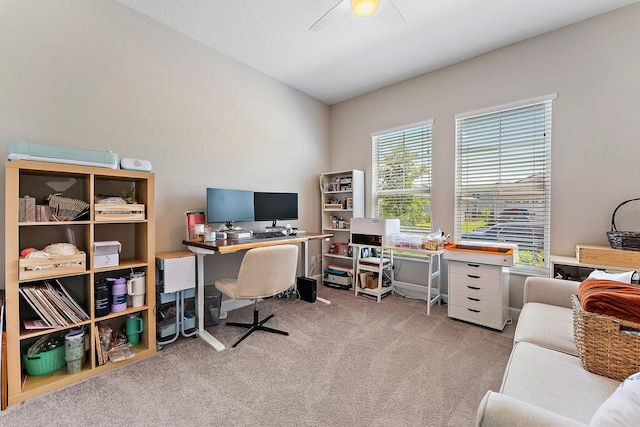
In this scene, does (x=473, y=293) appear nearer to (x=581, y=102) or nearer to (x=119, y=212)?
(x=581, y=102)

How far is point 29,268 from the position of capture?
1.64m

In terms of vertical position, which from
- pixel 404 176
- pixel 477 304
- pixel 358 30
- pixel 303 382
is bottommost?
pixel 303 382

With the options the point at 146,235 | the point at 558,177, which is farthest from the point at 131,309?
the point at 558,177

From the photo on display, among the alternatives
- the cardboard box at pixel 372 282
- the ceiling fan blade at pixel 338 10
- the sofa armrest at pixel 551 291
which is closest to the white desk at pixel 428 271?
the cardboard box at pixel 372 282

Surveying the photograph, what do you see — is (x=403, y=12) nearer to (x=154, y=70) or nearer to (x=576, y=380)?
(x=154, y=70)

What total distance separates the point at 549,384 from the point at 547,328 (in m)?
0.60

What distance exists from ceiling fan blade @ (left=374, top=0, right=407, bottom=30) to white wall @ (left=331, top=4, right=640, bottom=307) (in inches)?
61.2

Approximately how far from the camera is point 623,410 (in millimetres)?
670

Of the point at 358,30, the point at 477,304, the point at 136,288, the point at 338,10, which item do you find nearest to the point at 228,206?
the point at 136,288

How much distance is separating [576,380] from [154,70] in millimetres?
3633

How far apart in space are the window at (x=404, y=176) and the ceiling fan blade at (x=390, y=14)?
1.62m

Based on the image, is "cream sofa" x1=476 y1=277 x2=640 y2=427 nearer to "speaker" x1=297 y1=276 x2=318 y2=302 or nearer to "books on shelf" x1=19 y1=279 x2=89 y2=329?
"speaker" x1=297 y1=276 x2=318 y2=302

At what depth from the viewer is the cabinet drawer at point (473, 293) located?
8.23 ft

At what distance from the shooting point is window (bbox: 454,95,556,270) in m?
2.71
